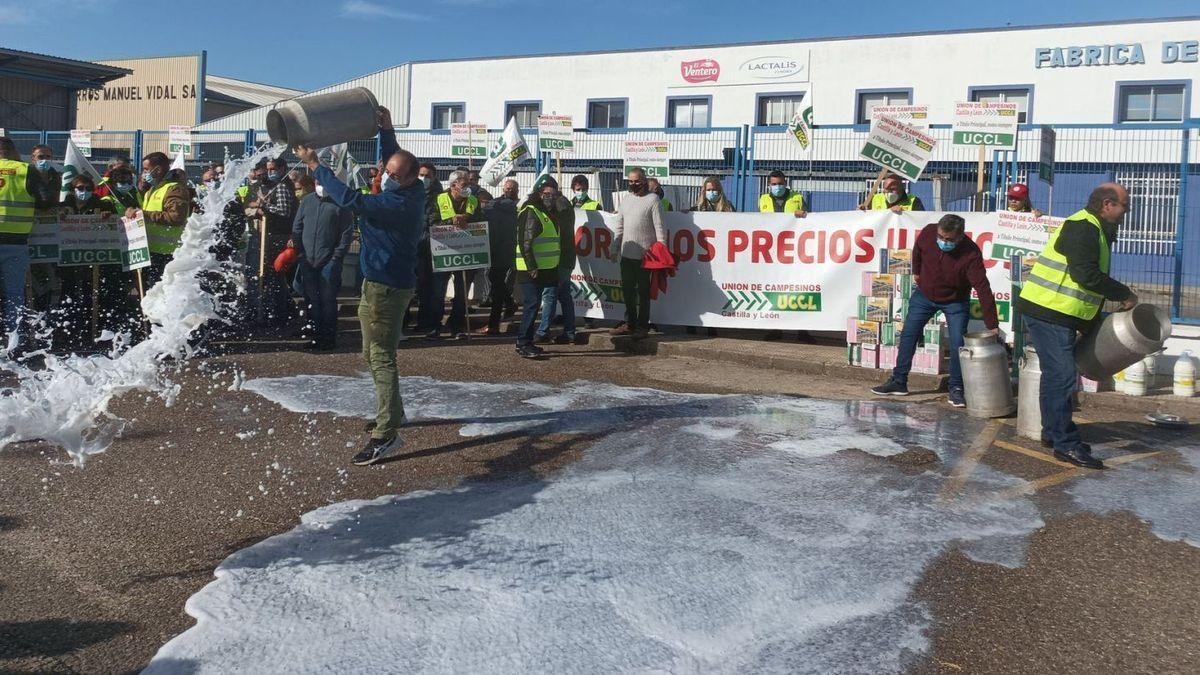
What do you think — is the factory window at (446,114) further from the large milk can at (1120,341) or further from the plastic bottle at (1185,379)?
the large milk can at (1120,341)

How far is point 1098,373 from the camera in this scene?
24.5ft

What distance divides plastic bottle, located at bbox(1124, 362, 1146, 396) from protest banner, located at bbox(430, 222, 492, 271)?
23.4ft

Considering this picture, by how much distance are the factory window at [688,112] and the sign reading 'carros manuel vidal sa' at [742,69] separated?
48 cm

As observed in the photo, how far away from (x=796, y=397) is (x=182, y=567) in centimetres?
599

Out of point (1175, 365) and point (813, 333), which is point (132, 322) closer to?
point (813, 333)

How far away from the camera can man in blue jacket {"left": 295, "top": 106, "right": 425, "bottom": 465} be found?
6805 mm

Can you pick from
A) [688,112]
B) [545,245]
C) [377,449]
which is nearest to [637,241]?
[545,245]

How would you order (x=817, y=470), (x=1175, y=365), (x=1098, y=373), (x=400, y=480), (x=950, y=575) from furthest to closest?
1. (x=1175, y=365)
2. (x=1098, y=373)
3. (x=817, y=470)
4. (x=400, y=480)
5. (x=950, y=575)

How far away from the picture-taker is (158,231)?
Answer: 38.5 feet

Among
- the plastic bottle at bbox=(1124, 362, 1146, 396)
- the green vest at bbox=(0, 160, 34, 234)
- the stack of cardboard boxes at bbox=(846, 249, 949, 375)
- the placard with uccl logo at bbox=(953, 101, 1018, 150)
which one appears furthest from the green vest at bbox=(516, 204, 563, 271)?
the plastic bottle at bbox=(1124, 362, 1146, 396)

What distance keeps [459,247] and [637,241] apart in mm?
2185

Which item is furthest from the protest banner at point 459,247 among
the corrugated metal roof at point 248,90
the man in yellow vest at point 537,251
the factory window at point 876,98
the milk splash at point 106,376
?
the corrugated metal roof at point 248,90

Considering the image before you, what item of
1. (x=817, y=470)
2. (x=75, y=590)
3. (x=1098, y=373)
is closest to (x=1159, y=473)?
(x=1098, y=373)

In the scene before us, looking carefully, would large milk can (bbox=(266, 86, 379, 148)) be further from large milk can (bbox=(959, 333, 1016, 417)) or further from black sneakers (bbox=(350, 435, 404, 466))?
large milk can (bbox=(959, 333, 1016, 417))
